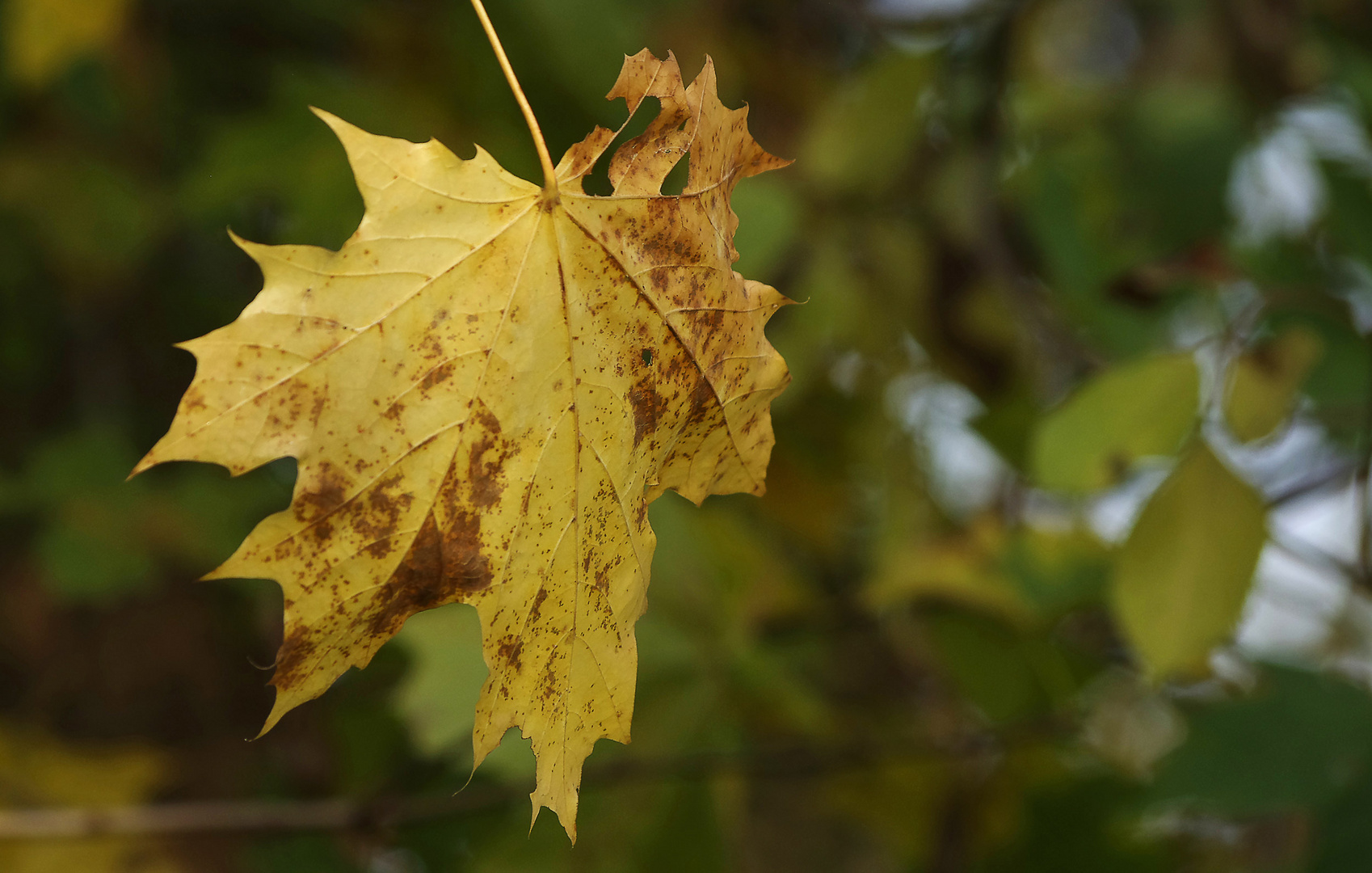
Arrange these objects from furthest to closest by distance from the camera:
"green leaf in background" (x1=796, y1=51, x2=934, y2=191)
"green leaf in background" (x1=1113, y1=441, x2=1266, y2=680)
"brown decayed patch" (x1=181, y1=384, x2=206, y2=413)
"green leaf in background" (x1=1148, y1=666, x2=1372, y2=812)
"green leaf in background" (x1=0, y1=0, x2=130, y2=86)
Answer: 1. "green leaf in background" (x1=796, y1=51, x2=934, y2=191)
2. "green leaf in background" (x1=0, y1=0, x2=130, y2=86)
3. "green leaf in background" (x1=1148, y1=666, x2=1372, y2=812)
4. "green leaf in background" (x1=1113, y1=441, x2=1266, y2=680)
5. "brown decayed patch" (x1=181, y1=384, x2=206, y2=413)

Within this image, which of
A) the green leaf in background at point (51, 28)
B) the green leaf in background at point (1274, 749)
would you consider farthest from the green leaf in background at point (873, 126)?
the green leaf in background at point (51, 28)

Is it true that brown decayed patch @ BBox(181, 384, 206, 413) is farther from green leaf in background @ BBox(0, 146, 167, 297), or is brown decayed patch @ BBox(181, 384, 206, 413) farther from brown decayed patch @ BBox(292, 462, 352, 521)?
green leaf in background @ BBox(0, 146, 167, 297)

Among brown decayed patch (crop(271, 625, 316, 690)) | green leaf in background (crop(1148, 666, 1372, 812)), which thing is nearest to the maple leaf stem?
brown decayed patch (crop(271, 625, 316, 690))

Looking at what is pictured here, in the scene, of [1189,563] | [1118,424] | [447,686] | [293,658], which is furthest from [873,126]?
[293,658]

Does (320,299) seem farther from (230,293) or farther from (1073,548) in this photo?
(230,293)

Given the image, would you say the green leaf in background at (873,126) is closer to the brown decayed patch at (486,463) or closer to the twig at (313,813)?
the twig at (313,813)

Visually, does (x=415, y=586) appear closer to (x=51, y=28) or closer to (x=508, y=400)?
(x=508, y=400)
